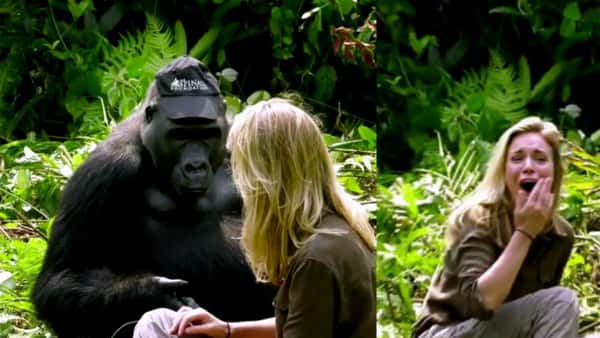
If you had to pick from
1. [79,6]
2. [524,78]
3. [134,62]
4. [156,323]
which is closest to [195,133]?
[156,323]

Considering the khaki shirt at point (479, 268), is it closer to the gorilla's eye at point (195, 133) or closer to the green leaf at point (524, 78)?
the green leaf at point (524, 78)

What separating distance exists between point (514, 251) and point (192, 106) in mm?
1340

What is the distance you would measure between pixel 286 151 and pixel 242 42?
1.30 metres

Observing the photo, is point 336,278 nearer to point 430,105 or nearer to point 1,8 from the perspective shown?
point 430,105

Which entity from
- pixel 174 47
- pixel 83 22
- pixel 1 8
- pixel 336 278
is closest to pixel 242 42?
pixel 174 47

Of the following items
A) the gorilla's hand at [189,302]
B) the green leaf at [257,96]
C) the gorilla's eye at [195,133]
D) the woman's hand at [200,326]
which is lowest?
the gorilla's hand at [189,302]

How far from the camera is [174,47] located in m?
3.85

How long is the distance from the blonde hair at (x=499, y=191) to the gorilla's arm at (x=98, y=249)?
1.48 meters

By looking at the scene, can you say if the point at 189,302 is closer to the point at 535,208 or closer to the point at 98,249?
the point at 98,249

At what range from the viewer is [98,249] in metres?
3.67

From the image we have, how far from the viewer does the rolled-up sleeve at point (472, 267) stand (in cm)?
228

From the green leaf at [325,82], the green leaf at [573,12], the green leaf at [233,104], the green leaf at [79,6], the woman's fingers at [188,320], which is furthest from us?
the green leaf at [79,6]

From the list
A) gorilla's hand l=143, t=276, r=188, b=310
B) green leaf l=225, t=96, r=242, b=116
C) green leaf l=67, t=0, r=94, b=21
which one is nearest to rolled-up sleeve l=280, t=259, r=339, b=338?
gorilla's hand l=143, t=276, r=188, b=310

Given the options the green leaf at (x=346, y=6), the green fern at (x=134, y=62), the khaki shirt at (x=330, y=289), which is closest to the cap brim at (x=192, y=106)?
the green fern at (x=134, y=62)
